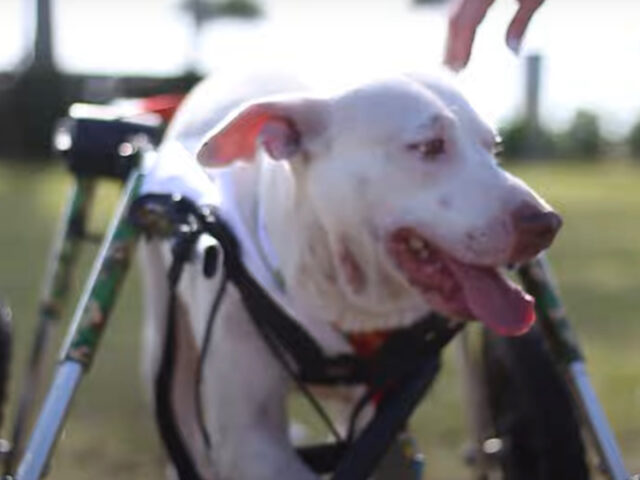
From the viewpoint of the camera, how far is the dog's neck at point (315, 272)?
2395 millimetres

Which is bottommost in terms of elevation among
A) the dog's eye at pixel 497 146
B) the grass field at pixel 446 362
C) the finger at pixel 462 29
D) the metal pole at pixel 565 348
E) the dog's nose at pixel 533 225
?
the grass field at pixel 446 362

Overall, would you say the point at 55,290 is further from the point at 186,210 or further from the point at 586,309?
the point at 586,309

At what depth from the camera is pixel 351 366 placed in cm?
247

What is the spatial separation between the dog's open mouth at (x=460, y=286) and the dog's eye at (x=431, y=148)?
0.36 feet

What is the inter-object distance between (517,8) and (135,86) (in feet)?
48.0

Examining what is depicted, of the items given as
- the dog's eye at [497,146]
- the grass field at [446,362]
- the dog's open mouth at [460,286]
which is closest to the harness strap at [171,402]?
the dog's open mouth at [460,286]

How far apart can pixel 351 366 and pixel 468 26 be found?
59 centimetres

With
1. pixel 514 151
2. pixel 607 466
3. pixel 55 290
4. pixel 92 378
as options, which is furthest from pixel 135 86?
pixel 607 466

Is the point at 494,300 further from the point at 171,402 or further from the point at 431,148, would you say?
the point at 171,402

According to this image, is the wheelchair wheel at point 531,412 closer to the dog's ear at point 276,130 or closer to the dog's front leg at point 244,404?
the dog's front leg at point 244,404

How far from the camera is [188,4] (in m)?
29.5

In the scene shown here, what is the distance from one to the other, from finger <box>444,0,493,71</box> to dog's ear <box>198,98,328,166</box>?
208mm

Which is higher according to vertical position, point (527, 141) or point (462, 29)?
point (462, 29)

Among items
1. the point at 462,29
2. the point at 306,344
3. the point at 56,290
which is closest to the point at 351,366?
the point at 306,344
